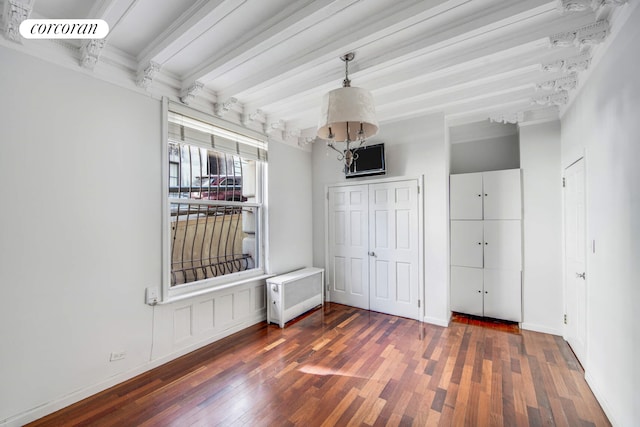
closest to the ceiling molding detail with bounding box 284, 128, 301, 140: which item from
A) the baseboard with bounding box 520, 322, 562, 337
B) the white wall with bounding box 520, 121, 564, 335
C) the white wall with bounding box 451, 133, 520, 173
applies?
the white wall with bounding box 451, 133, 520, 173

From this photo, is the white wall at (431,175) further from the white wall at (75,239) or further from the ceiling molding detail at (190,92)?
the white wall at (75,239)

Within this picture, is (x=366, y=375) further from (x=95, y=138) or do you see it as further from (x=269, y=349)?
(x=95, y=138)

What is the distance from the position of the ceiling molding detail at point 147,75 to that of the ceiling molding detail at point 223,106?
75 centimetres

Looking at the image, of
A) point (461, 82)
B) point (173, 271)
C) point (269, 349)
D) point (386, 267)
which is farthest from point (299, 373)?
point (461, 82)

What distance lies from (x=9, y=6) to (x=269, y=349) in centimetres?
340

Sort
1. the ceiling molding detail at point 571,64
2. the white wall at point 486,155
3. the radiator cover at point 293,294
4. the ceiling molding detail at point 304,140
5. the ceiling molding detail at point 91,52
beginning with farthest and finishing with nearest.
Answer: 1. the ceiling molding detail at point 304,140
2. the white wall at point 486,155
3. the radiator cover at point 293,294
4. the ceiling molding detail at point 571,64
5. the ceiling molding detail at point 91,52

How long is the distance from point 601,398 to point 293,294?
308cm

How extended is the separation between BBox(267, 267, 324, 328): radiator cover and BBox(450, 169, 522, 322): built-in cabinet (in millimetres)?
2075

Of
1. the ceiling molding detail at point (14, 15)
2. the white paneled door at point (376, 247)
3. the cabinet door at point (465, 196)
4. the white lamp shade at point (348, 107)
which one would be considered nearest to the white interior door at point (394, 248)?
the white paneled door at point (376, 247)

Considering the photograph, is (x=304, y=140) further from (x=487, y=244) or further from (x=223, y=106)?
(x=487, y=244)

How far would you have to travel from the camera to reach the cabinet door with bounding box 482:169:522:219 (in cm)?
357

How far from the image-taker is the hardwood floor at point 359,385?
195 centimetres

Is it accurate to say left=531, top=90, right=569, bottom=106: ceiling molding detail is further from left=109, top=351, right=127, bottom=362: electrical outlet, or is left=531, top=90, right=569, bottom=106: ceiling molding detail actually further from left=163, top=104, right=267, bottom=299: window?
left=109, top=351, right=127, bottom=362: electrical outlet

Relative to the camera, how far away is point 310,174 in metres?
4.76
